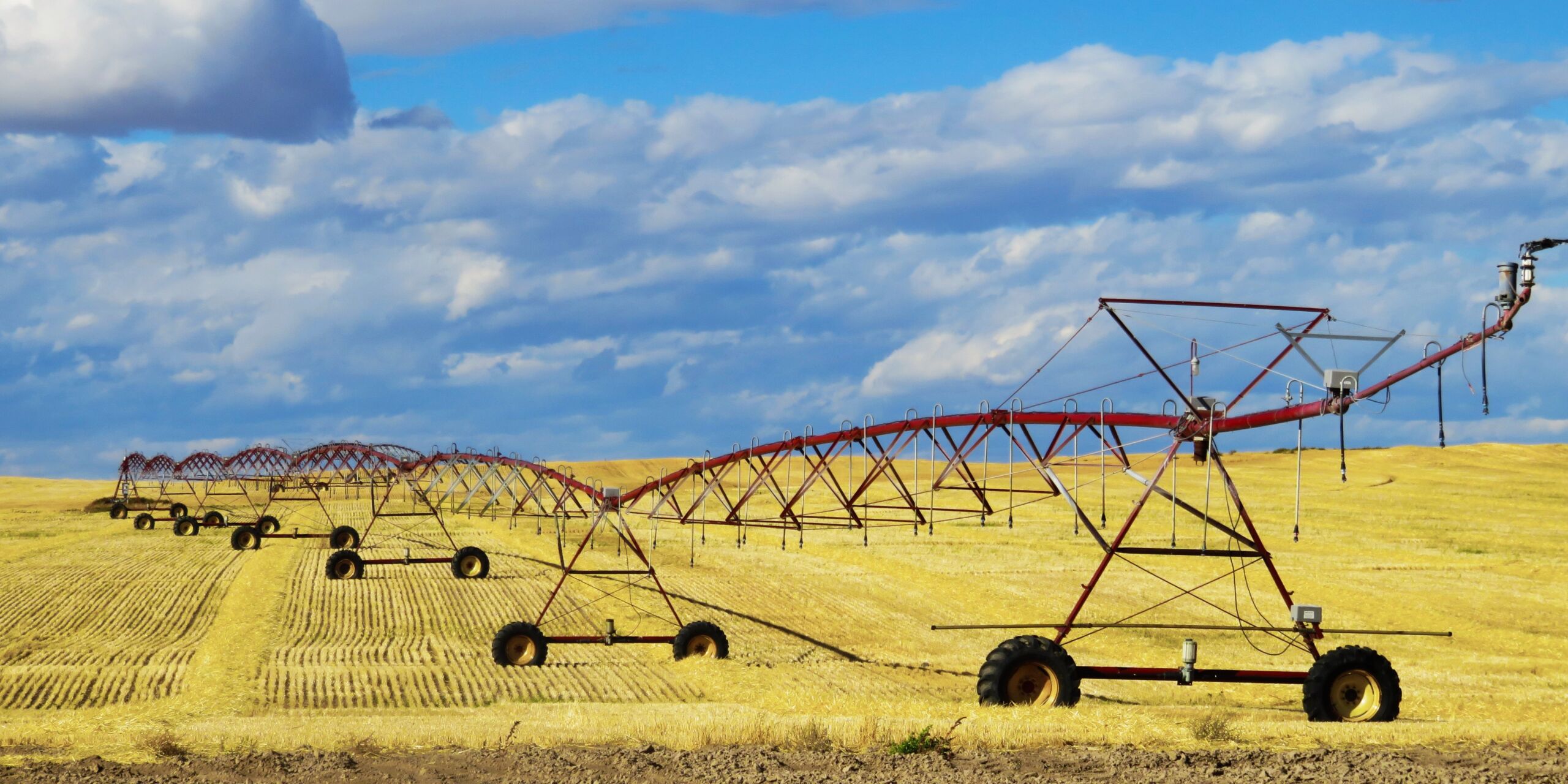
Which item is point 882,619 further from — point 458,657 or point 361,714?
point 361,714

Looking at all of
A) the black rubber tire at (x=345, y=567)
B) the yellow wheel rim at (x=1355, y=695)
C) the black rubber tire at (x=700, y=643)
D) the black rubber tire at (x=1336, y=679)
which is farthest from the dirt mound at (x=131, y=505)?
the yellow wheel rim at (x=1355, y=695)

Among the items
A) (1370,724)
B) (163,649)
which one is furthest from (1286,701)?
(163,649)

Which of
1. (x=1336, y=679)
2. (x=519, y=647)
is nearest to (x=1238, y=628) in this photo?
(x=1336, y=679)

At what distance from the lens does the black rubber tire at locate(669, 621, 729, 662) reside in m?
33.6

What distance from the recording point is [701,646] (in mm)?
33875

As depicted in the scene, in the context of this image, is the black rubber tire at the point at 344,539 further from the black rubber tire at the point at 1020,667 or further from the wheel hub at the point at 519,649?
the black rubber tire at the point at 1020,667

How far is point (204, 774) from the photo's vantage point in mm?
16594

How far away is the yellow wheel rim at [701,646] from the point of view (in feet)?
111

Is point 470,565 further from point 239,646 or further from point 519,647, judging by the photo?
point 519,647

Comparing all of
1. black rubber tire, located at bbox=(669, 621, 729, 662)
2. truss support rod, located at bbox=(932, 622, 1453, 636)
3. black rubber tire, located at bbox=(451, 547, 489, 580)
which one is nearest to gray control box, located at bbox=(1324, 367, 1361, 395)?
truss support rod, located at bbox=(932, 622, 1453, 636)

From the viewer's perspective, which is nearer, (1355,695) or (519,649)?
(1355,695)

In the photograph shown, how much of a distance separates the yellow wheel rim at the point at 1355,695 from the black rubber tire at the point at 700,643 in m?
15.7

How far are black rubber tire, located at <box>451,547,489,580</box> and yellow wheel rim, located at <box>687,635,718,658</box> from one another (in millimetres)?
21757

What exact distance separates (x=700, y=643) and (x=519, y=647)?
4514mm
